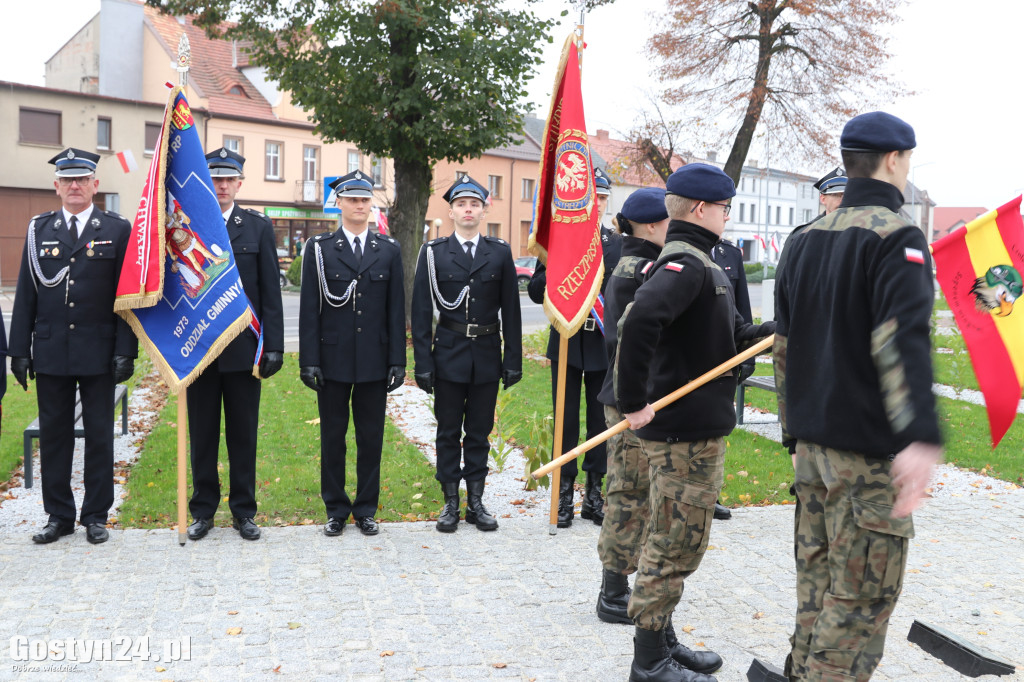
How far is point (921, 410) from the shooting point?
275 cm

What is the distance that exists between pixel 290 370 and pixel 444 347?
25.3ft

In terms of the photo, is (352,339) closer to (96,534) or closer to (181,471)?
(181,471)

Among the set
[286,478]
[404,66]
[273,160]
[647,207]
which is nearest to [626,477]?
[647,207]

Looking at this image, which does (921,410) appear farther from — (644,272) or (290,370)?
(290,370)

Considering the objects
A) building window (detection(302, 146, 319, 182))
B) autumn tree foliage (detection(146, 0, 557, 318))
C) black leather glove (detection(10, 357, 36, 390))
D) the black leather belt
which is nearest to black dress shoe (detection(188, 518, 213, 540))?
black leather glove (detection(10, 357, 36, 390))

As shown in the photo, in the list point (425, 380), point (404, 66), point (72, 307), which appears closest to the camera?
point (72, 307)

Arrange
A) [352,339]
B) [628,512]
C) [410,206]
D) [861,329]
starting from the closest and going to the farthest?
[861,329] → [628,512] → [352,339] → [410,206]

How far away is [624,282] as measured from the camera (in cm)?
461

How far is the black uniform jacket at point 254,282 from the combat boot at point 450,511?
1.46 metres

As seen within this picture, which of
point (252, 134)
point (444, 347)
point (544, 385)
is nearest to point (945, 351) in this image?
point (544, 385)

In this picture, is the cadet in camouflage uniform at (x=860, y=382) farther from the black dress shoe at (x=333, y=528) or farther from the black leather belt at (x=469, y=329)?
the black dress shoe at (x=333, y=528)

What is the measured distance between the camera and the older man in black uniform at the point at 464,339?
20.3 feet

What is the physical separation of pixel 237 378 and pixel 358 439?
35.1 inches

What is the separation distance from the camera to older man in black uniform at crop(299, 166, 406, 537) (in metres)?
5.98
